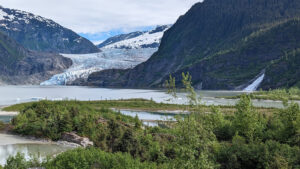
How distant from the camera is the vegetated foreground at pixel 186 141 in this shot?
1171 cm

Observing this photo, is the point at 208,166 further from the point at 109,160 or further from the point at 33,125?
the point at 33,125

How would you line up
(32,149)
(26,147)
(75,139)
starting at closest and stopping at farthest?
(32,149), (26,147), (75,139)

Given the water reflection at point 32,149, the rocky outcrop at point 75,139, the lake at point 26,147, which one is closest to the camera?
the water reflection at point 32,149

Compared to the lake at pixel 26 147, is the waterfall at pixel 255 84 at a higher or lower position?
higher

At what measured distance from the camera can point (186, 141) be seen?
37.7 ft

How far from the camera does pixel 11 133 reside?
4253 cm

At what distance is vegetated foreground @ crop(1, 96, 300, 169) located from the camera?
11.7m

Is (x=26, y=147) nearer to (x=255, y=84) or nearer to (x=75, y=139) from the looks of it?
(x=75, y=139)

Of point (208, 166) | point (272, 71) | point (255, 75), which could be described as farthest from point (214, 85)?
point (208, 166)

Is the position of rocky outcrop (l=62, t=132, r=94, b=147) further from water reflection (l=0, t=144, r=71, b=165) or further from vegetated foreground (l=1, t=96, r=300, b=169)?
water reflection (l=0, t=144, r=71, b=165)

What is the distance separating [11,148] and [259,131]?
25274 millimetres

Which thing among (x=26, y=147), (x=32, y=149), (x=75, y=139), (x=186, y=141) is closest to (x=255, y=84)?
(x=75, y=139)

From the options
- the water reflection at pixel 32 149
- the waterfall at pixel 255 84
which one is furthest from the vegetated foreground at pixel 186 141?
the waterfall at pixel 255 84

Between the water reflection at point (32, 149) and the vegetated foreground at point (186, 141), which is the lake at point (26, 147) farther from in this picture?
the vegetated foreground at point (186, 141)
